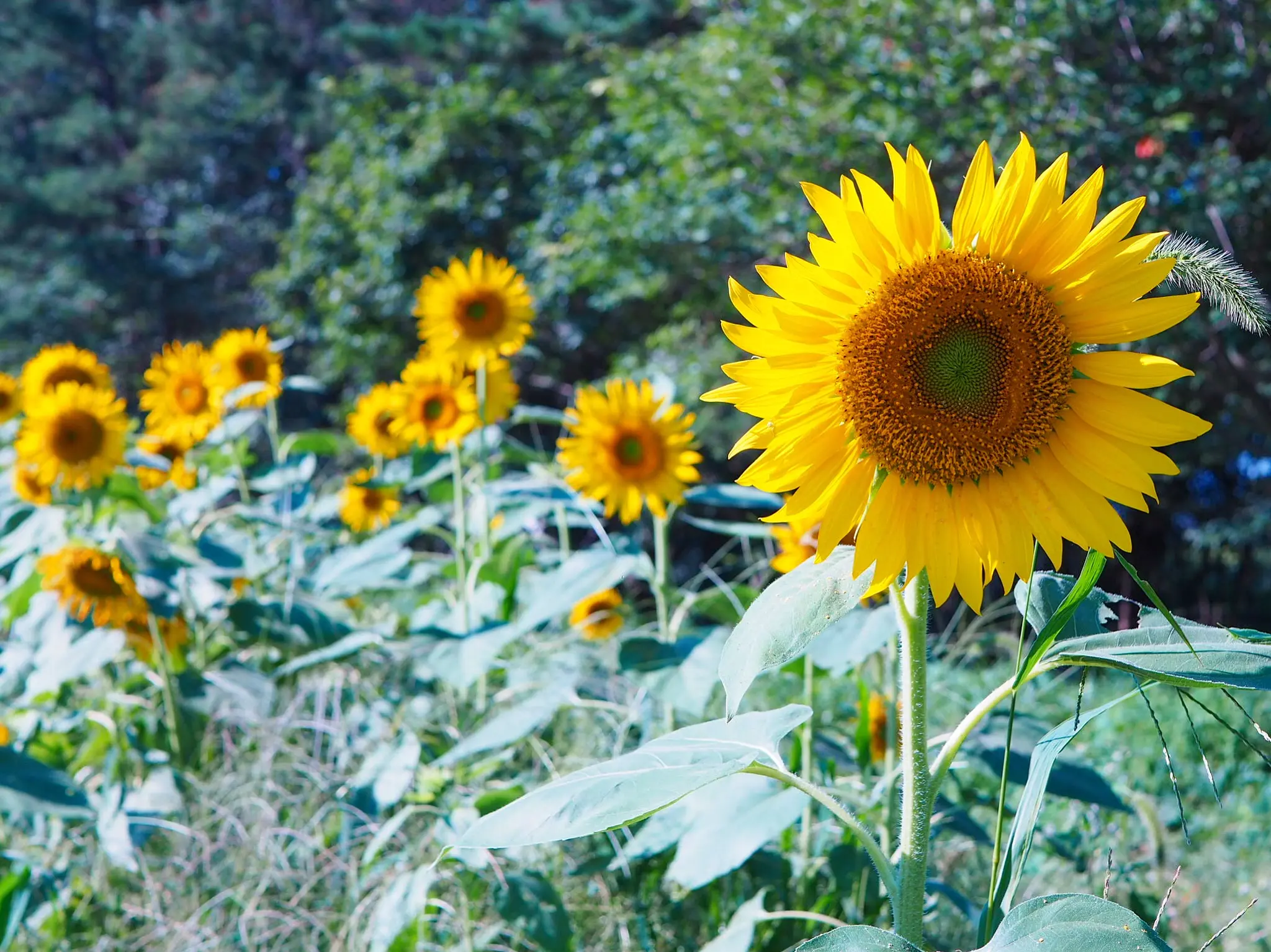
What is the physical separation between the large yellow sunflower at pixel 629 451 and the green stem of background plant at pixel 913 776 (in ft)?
4.26

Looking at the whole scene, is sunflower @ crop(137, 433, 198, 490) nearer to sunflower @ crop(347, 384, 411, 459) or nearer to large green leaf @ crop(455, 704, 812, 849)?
sunflower @ crop(347, 384, 411, 459)

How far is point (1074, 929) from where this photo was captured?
927mm

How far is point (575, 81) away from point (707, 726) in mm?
8043

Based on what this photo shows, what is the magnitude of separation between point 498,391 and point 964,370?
7.14ft

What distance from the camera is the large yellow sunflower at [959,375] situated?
104 centimetres

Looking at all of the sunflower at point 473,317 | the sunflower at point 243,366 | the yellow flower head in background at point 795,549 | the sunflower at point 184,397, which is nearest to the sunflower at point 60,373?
the sunflower at point 184,397

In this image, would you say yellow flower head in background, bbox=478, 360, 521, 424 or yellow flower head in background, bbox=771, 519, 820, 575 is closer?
yellow flower head in background, bbox=771, 519, 820, 575

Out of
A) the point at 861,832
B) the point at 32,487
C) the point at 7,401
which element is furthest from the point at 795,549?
the point at 7,401

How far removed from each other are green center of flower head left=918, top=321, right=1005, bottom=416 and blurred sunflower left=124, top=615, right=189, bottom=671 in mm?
1993

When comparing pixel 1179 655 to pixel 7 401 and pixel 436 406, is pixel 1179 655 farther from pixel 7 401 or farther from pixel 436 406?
pixel 7 401

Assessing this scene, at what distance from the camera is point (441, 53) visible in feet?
34.5

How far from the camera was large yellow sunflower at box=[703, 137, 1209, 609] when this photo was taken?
1.04 meters

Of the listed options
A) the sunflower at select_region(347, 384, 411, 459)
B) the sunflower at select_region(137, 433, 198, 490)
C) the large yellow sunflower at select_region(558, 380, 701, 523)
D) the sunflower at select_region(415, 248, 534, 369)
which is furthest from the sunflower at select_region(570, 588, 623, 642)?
the sunflower at select_region(137, 433, 198, 490)

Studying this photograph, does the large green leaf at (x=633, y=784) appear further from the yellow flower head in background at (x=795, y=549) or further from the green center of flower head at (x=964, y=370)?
the yellow flower head in background at (x=795, y=549)
